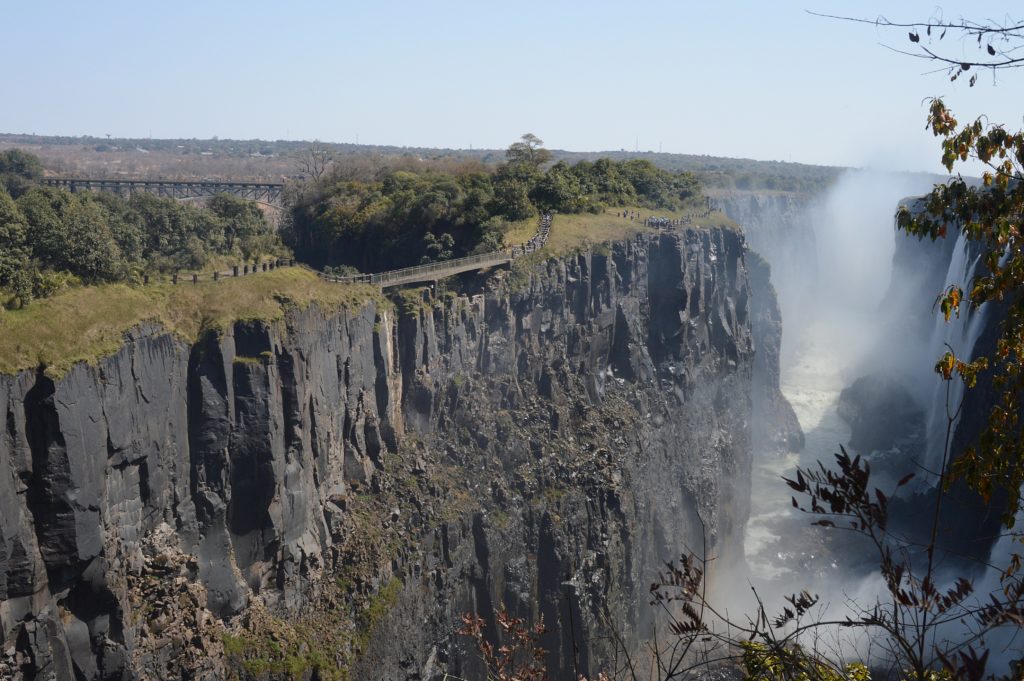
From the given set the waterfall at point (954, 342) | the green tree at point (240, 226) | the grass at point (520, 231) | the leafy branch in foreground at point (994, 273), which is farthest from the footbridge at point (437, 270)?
the leafy branch in foreground at point (994, 273)

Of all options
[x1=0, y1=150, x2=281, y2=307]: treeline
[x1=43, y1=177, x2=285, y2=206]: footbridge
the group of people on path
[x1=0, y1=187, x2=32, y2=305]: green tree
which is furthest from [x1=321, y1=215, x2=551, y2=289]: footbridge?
[x1=43, y1=177, x2=285, y2=206]: footbridge

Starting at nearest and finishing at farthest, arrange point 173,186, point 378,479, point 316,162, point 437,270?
point 378,479
point 437,270
point 173,186
point 316,162

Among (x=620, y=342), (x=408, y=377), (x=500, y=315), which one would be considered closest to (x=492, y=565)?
(x=408, y=377)

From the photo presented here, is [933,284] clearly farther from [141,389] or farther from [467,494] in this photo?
[141,389]

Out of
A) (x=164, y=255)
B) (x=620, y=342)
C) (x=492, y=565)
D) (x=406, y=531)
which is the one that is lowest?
(x=492, y=565)

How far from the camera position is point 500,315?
152ft

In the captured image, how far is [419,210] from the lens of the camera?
53.4 m

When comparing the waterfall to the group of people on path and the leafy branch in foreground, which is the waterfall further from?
the leafy branch in foreground

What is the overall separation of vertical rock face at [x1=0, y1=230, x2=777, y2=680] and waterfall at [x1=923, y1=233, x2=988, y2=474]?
43.5 feet

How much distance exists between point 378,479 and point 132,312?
14131 millimetres

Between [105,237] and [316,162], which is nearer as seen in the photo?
[105,237]

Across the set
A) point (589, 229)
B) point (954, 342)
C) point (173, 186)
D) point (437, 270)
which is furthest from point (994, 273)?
point (173, 186)

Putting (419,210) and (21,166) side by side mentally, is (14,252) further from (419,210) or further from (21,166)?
(21,166)

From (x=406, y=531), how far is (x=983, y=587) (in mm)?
24482
